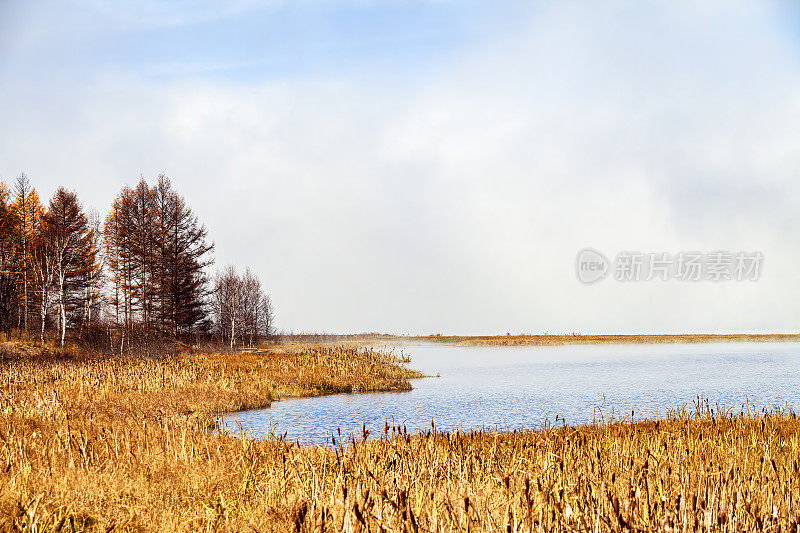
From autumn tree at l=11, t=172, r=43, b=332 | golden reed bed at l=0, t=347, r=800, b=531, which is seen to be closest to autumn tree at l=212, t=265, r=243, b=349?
autumn tree at l=11, t=172, r=43, b=332

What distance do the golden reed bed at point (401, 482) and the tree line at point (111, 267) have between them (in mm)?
28781

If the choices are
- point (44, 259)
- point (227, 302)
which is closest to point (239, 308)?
point (227, 302)

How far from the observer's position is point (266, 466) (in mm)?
6469

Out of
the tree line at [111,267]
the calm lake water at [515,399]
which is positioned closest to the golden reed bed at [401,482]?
the calm lake water at [515,399]

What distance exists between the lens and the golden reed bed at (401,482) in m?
3.79

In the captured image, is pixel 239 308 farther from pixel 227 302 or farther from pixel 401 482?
pixel 401 482

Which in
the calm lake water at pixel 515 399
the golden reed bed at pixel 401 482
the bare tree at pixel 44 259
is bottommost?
the calm lake water at pixel 515 399

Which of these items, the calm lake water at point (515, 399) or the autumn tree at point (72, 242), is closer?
the calm lake water at point (515, 399)

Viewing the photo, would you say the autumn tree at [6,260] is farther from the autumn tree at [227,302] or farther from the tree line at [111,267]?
the autumn tree at [227,302]

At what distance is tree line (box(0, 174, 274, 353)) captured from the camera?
39.0 m

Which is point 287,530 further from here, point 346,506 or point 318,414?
point 318,414

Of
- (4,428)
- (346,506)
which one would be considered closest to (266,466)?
(346,506)

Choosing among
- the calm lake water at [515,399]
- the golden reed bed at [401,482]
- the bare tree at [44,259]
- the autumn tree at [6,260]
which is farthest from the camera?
the autumn tree at [6,260]

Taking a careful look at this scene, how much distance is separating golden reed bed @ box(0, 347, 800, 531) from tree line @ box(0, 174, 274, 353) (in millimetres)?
28781
